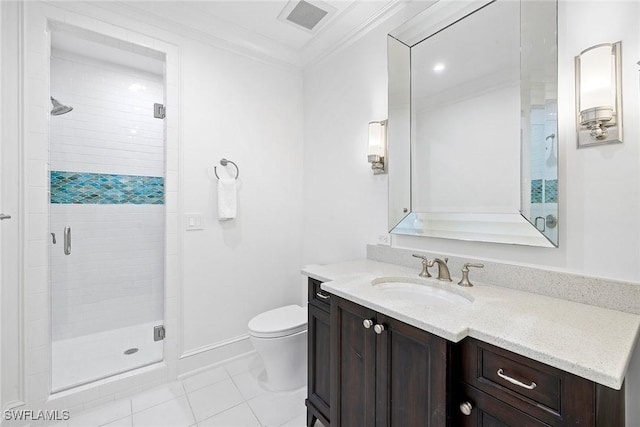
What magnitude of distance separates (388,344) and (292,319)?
40.7 inches

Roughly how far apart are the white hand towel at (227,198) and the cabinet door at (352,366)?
1173 millimetres

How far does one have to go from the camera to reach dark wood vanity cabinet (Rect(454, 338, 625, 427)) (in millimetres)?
730

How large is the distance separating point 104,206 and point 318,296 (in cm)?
220

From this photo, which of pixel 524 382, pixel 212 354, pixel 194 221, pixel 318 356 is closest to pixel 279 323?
pixel 318 356

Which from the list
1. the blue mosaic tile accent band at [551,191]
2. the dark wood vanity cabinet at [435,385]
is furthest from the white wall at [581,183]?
A: the dark wood vanity cabinet at [435,385]

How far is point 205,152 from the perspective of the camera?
86.4 inches

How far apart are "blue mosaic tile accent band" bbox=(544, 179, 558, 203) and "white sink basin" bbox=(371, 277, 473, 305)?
523mm

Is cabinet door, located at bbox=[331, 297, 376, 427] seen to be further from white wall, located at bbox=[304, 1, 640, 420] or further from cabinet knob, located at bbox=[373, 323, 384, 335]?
white wall, located at bbox=[304, 1, 640, 420]

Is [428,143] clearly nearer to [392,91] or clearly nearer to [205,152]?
[392,91]

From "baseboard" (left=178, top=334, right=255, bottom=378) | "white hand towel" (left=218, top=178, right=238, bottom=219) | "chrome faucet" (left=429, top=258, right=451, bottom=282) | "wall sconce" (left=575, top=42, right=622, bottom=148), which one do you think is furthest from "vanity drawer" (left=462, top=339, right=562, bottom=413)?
"baseboard" (left=178, top=334, right=255, bottom=378)

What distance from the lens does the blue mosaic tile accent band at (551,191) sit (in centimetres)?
122

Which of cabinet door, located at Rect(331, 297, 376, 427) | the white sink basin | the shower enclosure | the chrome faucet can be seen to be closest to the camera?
cabinet door, located at Rect(331, 297, 376, 427)

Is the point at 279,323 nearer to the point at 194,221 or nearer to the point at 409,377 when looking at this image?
the point at 194,221

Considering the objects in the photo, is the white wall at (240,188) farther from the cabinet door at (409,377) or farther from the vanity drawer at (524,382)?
the vanity drawer at (524,382)
